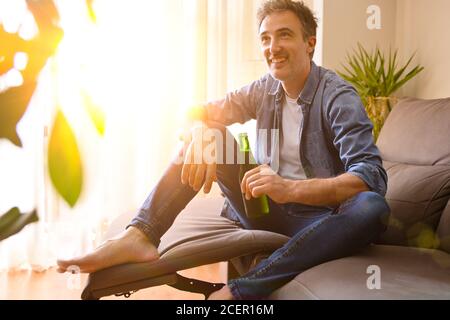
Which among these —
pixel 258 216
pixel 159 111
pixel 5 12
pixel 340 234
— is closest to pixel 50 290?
pixel 159 111

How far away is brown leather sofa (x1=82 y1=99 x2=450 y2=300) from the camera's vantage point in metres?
0.97

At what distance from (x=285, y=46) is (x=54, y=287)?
149 centimetres

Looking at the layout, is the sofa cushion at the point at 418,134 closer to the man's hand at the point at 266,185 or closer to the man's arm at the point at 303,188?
the man's arm at the point at 303,188

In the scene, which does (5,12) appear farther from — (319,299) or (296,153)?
(296,153)

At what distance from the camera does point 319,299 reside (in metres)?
0.92

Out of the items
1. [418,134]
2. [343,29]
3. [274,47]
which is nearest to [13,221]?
[274,47]

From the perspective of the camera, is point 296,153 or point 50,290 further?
point 50,290

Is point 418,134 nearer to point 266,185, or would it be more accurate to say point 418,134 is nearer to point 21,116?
point 266,185

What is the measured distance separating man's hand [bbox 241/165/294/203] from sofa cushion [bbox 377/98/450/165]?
22.8 inches

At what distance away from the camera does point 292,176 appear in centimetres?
147

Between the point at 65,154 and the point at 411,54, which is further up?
the point at 411,54
